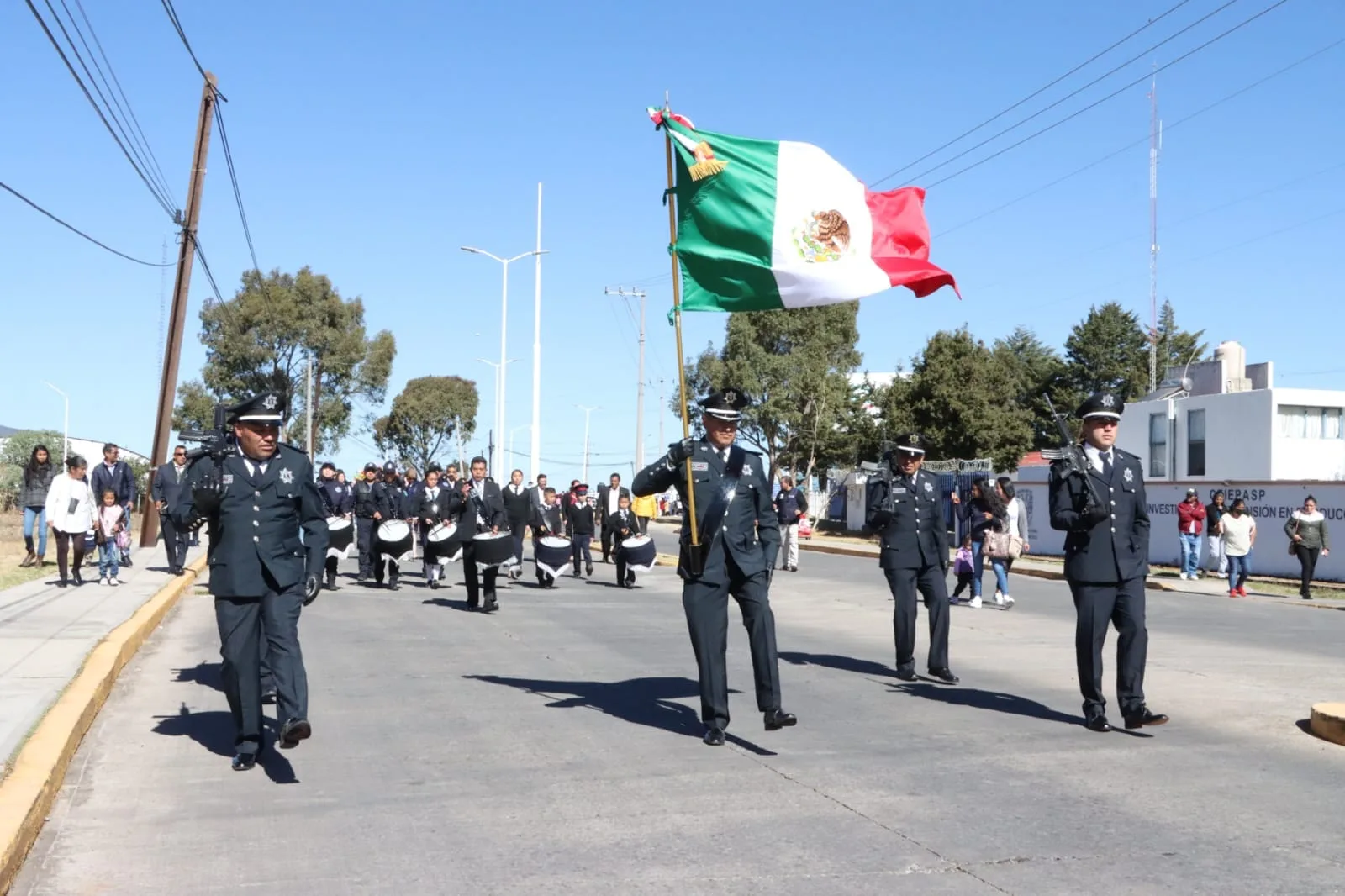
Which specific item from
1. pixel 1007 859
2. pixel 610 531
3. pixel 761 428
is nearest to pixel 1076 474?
pixel 1007 859

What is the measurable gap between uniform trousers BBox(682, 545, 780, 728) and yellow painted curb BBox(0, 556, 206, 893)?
3424 mm

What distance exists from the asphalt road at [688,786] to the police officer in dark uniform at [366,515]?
9.16 m

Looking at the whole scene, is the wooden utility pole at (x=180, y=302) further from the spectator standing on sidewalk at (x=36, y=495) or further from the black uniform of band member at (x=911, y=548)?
the black uniform of band member at (x=911, y=548)

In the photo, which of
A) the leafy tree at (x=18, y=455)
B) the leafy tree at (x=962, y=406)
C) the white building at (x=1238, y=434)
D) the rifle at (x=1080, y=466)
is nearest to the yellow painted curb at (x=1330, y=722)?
the rifle at (x=1080, y=466)

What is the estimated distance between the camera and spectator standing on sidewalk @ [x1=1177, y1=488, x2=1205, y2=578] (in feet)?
88.5

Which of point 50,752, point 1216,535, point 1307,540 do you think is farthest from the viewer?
point 1216,535

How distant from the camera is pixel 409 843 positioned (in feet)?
19.1

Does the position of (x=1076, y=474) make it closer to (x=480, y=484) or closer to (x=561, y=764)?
(x=561, y=764)

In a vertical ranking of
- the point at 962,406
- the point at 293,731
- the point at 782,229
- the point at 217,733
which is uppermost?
the point at 962,406

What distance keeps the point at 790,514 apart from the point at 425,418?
7326 cm

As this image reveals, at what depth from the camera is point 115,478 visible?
2027cm

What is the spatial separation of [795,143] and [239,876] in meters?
6.66

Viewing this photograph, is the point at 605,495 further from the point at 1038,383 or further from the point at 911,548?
the point at 1038,383

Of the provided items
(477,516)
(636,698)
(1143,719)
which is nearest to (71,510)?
(477,516)
